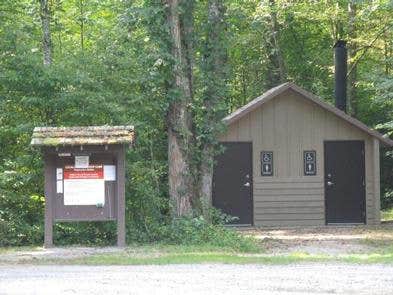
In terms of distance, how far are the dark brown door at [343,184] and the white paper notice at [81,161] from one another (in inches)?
333

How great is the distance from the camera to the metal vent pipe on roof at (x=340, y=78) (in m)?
22.5

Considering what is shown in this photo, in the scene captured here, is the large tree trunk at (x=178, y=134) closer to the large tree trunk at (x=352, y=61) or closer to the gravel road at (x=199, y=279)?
the gravel road at (x=199, y=279)

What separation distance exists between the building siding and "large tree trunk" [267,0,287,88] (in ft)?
28.2

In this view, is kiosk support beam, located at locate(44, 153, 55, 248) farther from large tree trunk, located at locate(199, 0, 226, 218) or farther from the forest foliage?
large tree trunk, located at locate(199, 0, 226, 218)

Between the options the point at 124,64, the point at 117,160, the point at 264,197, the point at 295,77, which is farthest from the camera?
the point at 295,77

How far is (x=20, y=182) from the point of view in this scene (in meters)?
14.9

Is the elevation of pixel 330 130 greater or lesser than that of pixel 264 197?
greater

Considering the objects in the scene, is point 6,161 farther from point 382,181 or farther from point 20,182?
point 382,181

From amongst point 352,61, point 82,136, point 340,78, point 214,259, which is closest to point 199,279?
point 214,259

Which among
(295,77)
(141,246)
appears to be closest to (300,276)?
(141,246)

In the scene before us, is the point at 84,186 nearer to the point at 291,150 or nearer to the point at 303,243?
the point at 303,243

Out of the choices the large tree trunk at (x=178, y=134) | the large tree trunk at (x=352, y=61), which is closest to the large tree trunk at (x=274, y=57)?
the large tree trunk at (x=352, y=61)

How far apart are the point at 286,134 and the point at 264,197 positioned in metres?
1.83

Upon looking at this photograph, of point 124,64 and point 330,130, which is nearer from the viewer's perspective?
point 124,64
